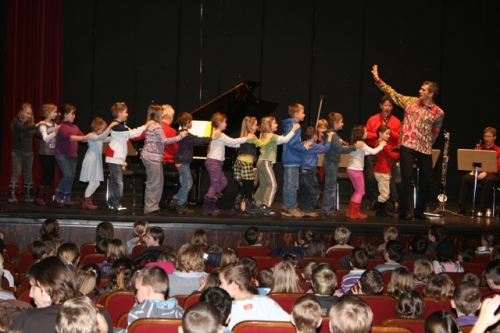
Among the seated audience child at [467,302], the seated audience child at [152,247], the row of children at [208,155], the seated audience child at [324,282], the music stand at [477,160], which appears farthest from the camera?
the music stand at [477,160]

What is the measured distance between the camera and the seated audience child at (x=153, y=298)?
4.55 meters

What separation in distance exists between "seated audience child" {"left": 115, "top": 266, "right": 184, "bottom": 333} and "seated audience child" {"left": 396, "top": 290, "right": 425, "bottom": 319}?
1489 mm

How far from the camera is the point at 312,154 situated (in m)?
10.1

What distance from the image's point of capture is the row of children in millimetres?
9718

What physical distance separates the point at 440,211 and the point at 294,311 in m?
8.05

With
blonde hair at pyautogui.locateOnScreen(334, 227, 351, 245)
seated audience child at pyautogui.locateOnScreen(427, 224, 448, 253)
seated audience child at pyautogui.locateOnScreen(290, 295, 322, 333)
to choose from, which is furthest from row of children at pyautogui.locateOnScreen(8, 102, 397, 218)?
seated audience child at pyautogui.locateOnScreen(290, 295, 322, 333)

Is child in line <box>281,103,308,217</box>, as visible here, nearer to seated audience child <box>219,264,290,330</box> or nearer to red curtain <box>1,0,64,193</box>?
red curtain <box>1,0,64,193</box>

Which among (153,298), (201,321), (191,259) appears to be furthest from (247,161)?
(201,321)

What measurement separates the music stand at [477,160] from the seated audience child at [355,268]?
5264 mm

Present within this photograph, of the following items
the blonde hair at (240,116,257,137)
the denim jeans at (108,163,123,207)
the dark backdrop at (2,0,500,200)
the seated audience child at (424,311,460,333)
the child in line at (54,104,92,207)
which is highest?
the dark backdrop at (2,0,500,200)

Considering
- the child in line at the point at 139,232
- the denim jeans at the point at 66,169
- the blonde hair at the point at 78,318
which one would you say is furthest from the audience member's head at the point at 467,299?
the denim jeans at the point at 66,169

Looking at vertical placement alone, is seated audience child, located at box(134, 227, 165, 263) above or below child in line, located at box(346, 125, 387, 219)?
below

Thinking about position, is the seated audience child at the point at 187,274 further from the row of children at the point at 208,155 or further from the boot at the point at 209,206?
the boot at the point at 209,206

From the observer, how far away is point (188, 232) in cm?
962
